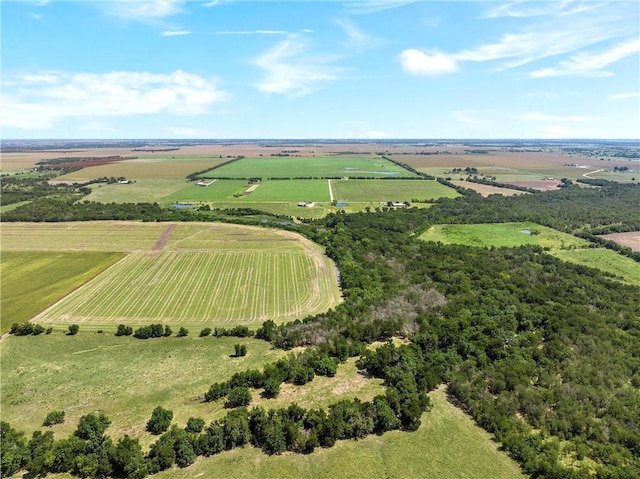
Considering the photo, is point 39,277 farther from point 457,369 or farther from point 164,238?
point 457,369

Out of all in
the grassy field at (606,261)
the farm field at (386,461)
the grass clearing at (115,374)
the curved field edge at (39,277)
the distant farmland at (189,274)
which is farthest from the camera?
the grassy field at (606,261)

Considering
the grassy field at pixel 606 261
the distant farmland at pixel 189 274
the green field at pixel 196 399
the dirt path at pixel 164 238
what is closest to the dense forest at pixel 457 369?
the green field at pixel 196 399

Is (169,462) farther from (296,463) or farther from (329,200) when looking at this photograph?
(329,200)

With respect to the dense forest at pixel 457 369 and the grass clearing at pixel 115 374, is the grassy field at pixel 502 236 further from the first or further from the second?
the grass clearing at pixel 115 374

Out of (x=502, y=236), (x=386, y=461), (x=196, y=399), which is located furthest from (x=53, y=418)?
(x=502, y=236)

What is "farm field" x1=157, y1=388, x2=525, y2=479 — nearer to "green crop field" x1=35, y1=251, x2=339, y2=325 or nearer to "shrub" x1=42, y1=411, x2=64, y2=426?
"shrub" x1=42, y1=411, x2=64, y2=426

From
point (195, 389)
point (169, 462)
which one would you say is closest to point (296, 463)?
point (169, 462)
